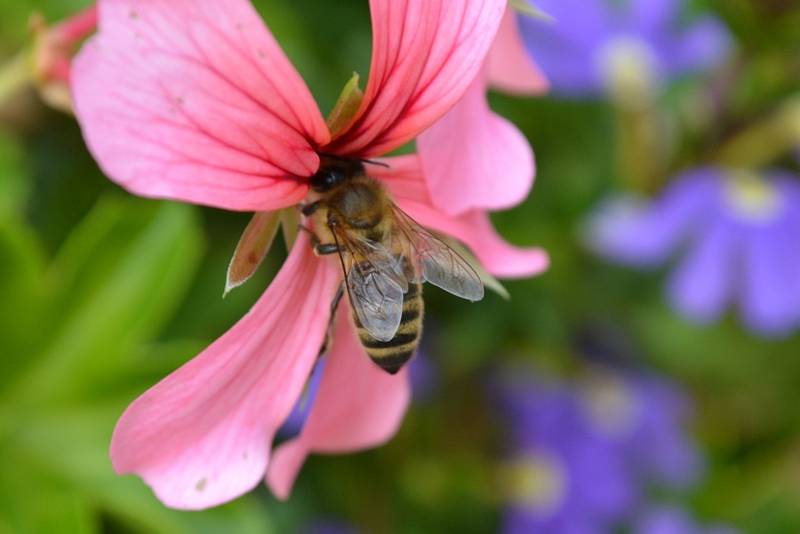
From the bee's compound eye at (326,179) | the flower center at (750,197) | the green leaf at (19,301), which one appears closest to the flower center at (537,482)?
the flower center at (750,197)

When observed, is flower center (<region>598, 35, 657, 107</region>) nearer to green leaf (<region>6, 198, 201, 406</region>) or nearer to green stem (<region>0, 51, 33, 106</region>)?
green leaf (<region>6, 198, 201, 406</region>)

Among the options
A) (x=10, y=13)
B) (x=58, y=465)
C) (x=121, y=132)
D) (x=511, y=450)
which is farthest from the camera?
(x=511, y=450)

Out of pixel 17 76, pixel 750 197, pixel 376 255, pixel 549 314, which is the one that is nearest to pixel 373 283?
pixel 376 255

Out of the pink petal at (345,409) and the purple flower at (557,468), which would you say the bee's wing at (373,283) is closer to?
the pink petal at (345,409)

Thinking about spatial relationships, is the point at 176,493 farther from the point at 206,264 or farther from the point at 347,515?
the point at 347,515

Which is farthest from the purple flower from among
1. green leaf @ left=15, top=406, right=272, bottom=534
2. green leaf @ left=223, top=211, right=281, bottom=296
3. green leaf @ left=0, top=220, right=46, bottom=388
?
green leaf @ left=223, top=211, right=281, bottom=296

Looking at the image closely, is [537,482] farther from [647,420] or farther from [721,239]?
[721,239]

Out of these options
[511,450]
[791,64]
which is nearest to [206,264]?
[511,450]
